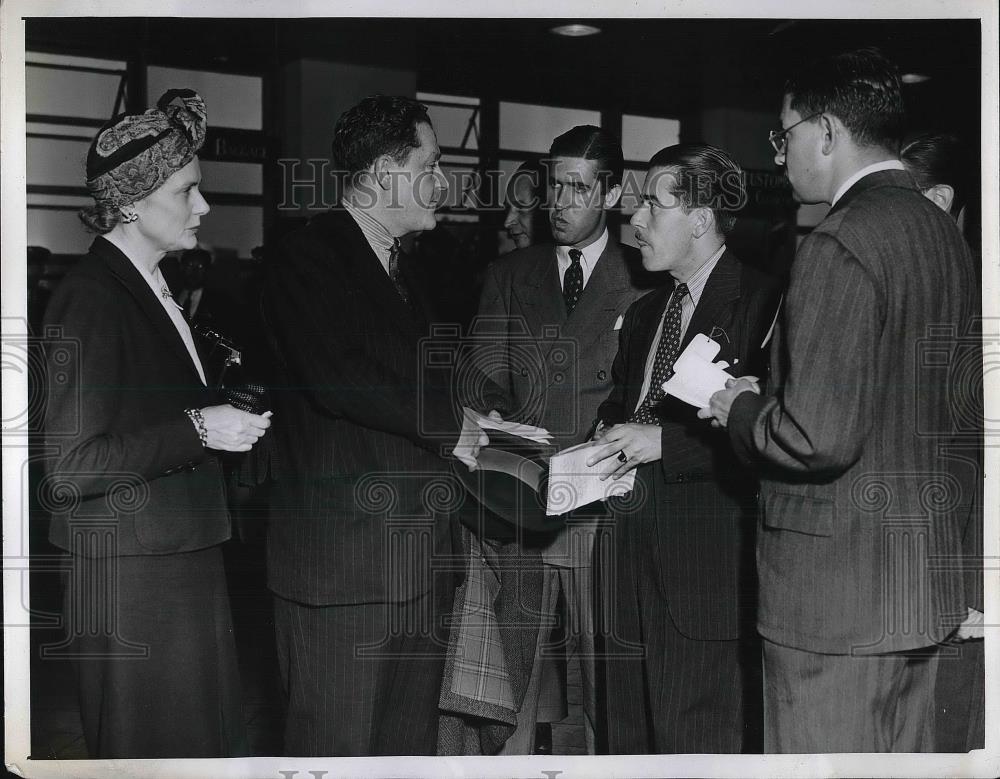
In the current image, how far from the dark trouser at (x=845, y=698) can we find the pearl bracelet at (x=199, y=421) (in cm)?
149

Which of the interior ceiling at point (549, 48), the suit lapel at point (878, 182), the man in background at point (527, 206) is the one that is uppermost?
the interior ceiling at point (549, 48)

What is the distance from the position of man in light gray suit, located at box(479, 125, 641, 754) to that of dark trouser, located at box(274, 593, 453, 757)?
416 mm

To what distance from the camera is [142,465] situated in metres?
2.50

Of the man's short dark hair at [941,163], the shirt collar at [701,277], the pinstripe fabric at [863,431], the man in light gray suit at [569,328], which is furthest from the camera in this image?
the man in light gray suit at [569,328]

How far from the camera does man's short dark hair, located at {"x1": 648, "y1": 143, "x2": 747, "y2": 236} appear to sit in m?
2.80

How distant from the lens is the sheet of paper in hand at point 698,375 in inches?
97.5

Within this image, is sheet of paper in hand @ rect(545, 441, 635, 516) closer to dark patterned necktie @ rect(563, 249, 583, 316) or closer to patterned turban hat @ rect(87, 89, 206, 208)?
dark patterned necktie @ rect(563, 249, 583, 316)

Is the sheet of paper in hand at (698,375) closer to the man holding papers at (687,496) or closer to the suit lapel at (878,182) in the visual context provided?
the man holding papers at (687,496)

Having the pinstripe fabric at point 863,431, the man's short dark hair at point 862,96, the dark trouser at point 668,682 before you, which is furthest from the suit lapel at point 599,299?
the man's short dark hair at point 862,96

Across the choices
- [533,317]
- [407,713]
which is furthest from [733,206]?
[407,713]

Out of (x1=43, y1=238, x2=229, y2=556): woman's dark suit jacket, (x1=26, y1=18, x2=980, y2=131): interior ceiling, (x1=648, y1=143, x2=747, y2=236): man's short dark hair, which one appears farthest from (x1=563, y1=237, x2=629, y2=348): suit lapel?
(x1=43, y1=238, x2=229, y2=556): woman's dark suit jacket

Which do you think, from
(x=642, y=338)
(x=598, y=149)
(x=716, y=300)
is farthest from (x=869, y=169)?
(x=598, y=149)

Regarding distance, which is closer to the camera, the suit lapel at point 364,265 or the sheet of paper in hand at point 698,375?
the sheet of paper in hand at point 698,375

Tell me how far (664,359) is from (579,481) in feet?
1.38
